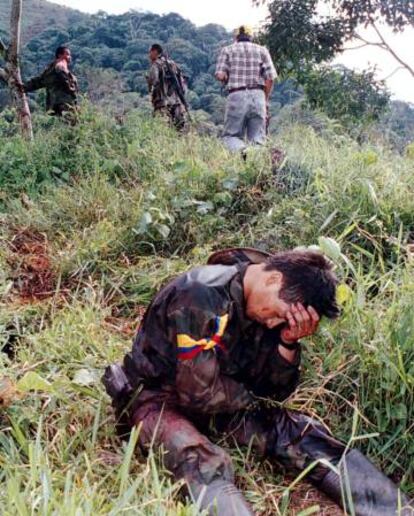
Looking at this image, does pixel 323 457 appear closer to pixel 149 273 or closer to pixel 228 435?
pixel 228 435

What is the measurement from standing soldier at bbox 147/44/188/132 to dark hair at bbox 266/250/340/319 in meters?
5.39

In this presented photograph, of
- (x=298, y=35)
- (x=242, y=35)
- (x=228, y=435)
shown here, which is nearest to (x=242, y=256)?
(x=228, y=435)

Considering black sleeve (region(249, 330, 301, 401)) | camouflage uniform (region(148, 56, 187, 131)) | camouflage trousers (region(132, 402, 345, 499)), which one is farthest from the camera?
camouflage uniform (region(148, 56, 187, 131))

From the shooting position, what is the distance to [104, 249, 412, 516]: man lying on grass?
2289 millimetres

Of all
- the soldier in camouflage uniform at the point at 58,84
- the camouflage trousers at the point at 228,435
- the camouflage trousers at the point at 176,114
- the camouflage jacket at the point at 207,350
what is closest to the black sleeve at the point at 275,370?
the camouflage jacket at the point at 207,350

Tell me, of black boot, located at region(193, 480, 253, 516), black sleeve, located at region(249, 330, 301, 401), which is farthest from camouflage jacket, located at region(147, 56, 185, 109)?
black boot, located at region(193, 480, 253, 516)

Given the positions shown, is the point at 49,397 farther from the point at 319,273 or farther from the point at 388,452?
the point at 388,452

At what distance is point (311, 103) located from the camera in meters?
10.0

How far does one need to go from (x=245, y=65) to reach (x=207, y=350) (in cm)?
458

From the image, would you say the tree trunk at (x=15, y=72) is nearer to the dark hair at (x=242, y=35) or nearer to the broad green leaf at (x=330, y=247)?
the dark hair at (x=242, y=35)

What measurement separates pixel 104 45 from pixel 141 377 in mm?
32897

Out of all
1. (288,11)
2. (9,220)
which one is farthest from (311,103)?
(9,220)

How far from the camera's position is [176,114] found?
24.9 feet

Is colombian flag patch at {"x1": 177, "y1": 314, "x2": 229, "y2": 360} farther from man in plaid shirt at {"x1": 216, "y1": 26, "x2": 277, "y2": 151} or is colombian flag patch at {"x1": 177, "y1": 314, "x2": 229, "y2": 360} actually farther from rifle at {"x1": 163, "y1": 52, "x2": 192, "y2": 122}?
rifle at {"x1": 163, "y1": 52, "x2": 192, "y2": 122}
